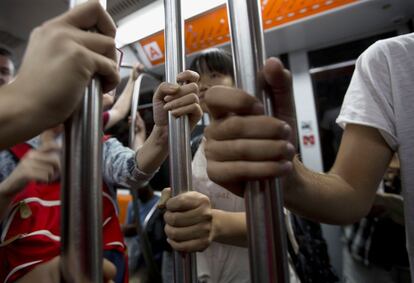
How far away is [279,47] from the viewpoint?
236 cm

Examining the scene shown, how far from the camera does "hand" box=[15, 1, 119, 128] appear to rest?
0.26 m

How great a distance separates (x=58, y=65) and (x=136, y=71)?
1.38 ft

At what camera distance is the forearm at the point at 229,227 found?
680 mm

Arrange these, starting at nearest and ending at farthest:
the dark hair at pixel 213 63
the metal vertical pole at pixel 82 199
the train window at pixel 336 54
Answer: the metal vertical pole at pixel 82 199, the dark hair at pixel 213 63, the train window at pixel 336 54

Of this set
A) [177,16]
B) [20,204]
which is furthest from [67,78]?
[20,204]

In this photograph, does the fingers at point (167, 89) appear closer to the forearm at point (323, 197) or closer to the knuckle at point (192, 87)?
the knuckle at point (192, 87)

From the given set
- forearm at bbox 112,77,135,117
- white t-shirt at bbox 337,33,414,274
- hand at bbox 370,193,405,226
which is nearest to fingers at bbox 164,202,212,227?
forearm at bbox 112,77,135,117

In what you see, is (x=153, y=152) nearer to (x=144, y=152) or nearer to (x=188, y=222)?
(x=144, y=152)

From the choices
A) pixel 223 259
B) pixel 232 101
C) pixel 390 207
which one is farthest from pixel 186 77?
pixel 390 207

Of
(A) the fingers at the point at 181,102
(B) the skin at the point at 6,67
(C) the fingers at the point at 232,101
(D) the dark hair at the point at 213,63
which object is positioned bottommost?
(C) the fingers at the point at 232,101

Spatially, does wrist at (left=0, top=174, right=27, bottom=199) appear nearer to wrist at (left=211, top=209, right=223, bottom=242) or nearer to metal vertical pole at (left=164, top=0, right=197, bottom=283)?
metal vertical pole at (left=164, top=0, right=197, bottom=283)

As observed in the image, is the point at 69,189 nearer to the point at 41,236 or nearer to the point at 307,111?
the point at 41,236

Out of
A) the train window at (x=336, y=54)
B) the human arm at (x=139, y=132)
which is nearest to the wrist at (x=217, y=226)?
the human arm at (x=139, y=132)

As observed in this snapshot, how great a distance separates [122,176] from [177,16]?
379mm
